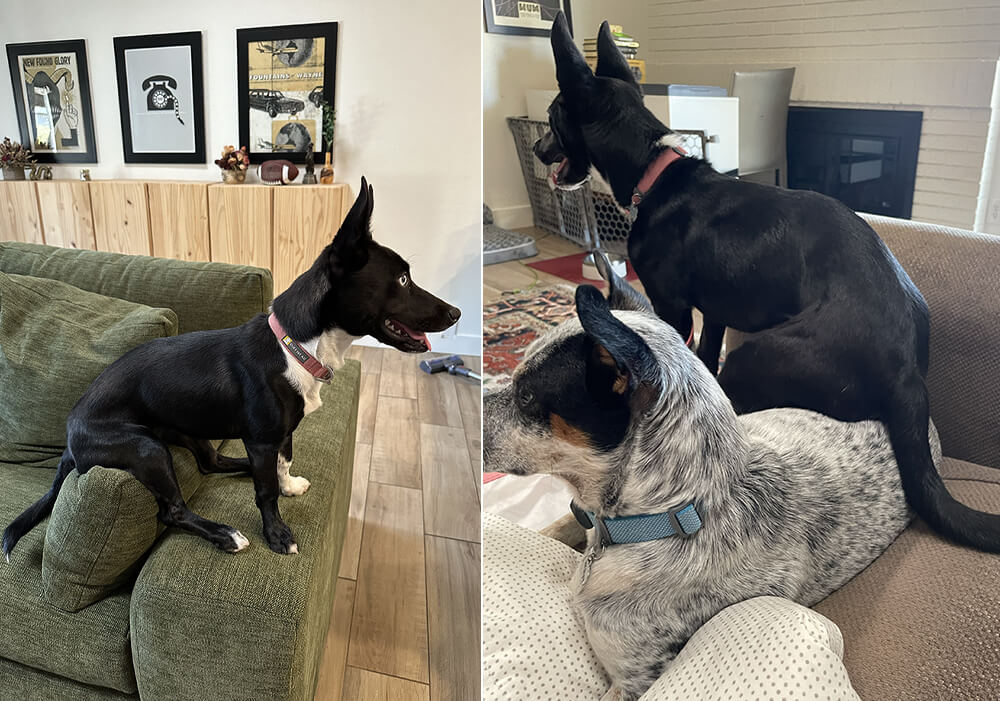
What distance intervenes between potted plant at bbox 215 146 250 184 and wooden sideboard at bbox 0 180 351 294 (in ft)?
0.26

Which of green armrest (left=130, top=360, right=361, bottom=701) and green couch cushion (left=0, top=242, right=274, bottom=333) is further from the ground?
green couch cushion (left=0, top=242, right=274, bottom=333)

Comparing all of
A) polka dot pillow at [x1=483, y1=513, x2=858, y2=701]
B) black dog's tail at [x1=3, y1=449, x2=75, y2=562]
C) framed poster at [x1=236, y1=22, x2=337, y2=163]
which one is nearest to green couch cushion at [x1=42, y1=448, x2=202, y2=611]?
black dog's tail at [x1=3, y1=449, x2=75, y2=562]

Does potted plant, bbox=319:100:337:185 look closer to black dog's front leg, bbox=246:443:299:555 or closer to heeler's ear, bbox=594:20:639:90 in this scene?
black dog's front leg, bbox=246:443:299:555

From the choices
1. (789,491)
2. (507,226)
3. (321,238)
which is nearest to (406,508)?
(321,238)

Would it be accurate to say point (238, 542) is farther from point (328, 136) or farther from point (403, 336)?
point (328, 136)

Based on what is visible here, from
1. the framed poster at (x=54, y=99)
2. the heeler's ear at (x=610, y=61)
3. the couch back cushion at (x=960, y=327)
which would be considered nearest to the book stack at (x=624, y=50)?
the heeler's ear at (x=610, y=61)

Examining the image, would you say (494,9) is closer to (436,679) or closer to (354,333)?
(354,333)

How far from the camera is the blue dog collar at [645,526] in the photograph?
54 centimetres

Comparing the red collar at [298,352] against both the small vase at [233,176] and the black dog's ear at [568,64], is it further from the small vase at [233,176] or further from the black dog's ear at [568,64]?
the small vase at [233,176]

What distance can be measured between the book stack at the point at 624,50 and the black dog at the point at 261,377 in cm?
57

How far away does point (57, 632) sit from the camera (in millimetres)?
1211

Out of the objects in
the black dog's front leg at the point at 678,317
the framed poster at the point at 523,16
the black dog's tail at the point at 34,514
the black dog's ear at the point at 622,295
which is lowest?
the black dog's tail at the point at 34,514

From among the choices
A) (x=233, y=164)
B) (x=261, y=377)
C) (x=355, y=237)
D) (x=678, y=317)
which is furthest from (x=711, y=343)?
(x=233, y=164)

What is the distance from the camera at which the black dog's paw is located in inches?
47.1
